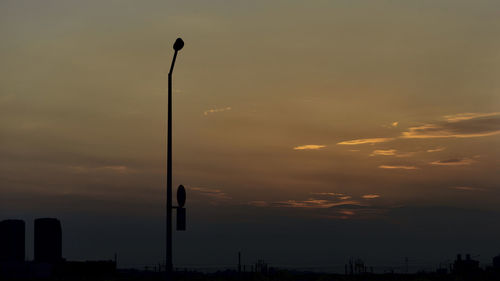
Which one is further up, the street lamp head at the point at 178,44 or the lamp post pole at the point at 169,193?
the street lamp head at the point at 178,44

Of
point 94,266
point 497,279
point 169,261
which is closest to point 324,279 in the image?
point 497,279

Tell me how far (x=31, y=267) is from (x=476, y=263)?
9285 cm

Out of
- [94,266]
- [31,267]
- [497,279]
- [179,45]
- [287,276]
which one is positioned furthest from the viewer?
[31,267]

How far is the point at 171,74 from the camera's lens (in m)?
27.6

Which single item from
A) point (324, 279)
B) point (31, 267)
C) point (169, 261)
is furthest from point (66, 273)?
point (169, 261)

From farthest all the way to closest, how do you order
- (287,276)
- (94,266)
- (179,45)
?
(94,266) < (287,276) < (179,45)

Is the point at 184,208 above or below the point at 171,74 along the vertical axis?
below

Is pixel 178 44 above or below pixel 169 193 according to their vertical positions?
above

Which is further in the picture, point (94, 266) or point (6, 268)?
point (6, 268)

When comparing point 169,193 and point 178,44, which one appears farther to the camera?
point 169,193

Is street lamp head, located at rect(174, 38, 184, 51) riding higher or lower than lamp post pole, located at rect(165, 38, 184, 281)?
higher

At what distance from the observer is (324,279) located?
72.4 m

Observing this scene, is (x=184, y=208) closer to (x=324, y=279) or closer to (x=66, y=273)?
(x=324, y=279)

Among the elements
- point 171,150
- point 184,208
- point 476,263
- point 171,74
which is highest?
point 171,74
